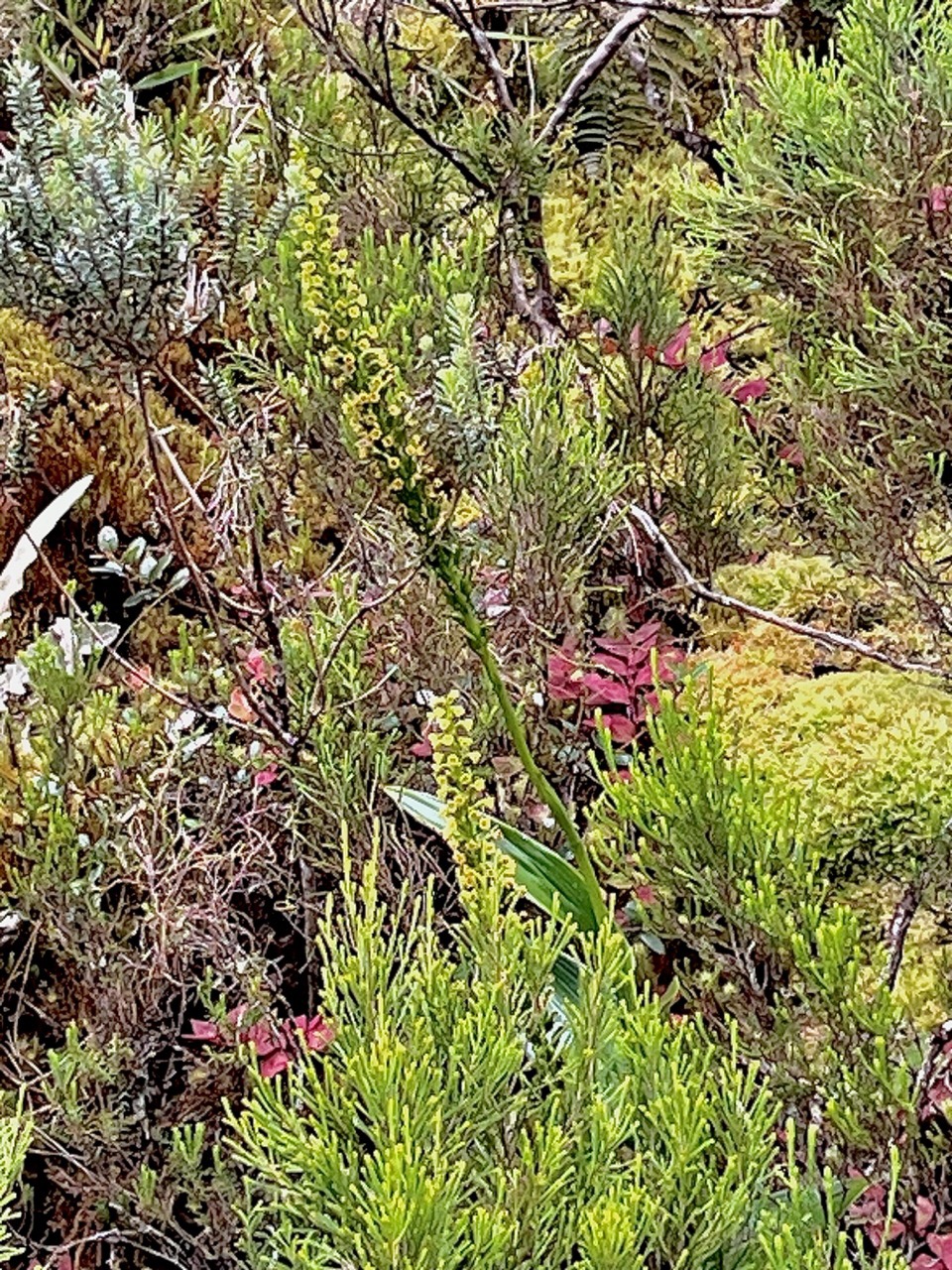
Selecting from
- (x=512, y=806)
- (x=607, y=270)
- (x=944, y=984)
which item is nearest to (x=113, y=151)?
(x=607, y=270)

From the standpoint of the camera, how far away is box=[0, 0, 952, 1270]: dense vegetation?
723 mm

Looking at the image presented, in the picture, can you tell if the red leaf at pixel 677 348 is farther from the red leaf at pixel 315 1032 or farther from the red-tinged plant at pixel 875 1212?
the red-tinged plant at pixel 875 1212

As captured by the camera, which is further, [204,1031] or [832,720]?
[832,720]

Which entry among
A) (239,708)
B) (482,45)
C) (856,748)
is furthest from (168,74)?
(856,748)

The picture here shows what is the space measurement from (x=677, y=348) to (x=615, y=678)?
45cm

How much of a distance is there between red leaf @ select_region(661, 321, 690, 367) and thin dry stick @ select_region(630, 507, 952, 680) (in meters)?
0.20

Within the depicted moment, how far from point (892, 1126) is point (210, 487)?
1297 mm

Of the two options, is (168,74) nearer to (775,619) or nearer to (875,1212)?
(775,619)

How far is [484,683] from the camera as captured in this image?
57.2 inches

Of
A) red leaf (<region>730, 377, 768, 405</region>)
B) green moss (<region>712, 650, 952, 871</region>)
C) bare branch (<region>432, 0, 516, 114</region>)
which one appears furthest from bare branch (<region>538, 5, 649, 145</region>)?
green moss (<region>712, 650, 952, 871</region>)

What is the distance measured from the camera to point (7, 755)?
5.06 ft

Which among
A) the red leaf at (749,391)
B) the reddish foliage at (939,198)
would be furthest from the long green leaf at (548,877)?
the red leaf at (749,391)

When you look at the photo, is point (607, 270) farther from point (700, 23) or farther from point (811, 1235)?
point (811, 1235)

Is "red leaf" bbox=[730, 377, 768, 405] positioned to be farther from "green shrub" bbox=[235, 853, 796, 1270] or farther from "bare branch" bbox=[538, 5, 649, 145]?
"green shrub" bbox=[235, 853, 796, 1270]
